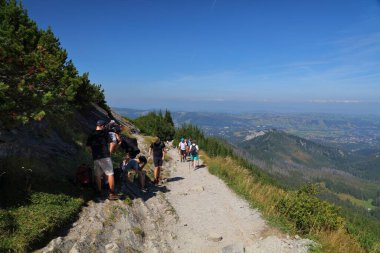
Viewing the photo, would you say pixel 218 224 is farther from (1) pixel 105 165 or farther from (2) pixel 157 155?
(2) pixel 157 155

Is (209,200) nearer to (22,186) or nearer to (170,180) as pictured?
(170,180)

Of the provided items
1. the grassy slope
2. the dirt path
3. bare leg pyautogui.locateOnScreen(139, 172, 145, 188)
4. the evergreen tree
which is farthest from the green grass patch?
the grassy slope

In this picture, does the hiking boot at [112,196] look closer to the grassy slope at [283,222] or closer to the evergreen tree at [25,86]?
the evergreen tree at [25,86]

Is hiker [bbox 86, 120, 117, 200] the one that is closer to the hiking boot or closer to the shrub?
the hiking boot

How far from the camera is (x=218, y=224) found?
12.7 meters

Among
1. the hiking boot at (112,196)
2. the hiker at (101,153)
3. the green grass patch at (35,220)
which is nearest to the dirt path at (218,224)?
the hiking boot at (112,196)

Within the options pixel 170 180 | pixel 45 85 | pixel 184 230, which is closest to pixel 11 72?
pixel 45 85

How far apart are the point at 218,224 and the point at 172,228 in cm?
193

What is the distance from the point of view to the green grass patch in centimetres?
742

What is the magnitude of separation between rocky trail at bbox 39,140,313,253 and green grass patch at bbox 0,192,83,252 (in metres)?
0.34

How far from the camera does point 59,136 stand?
17.0 meters

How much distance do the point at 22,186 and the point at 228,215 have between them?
8.30 m

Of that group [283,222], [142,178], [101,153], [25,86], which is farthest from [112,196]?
[283,222]

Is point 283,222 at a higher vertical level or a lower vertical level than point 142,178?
lower
